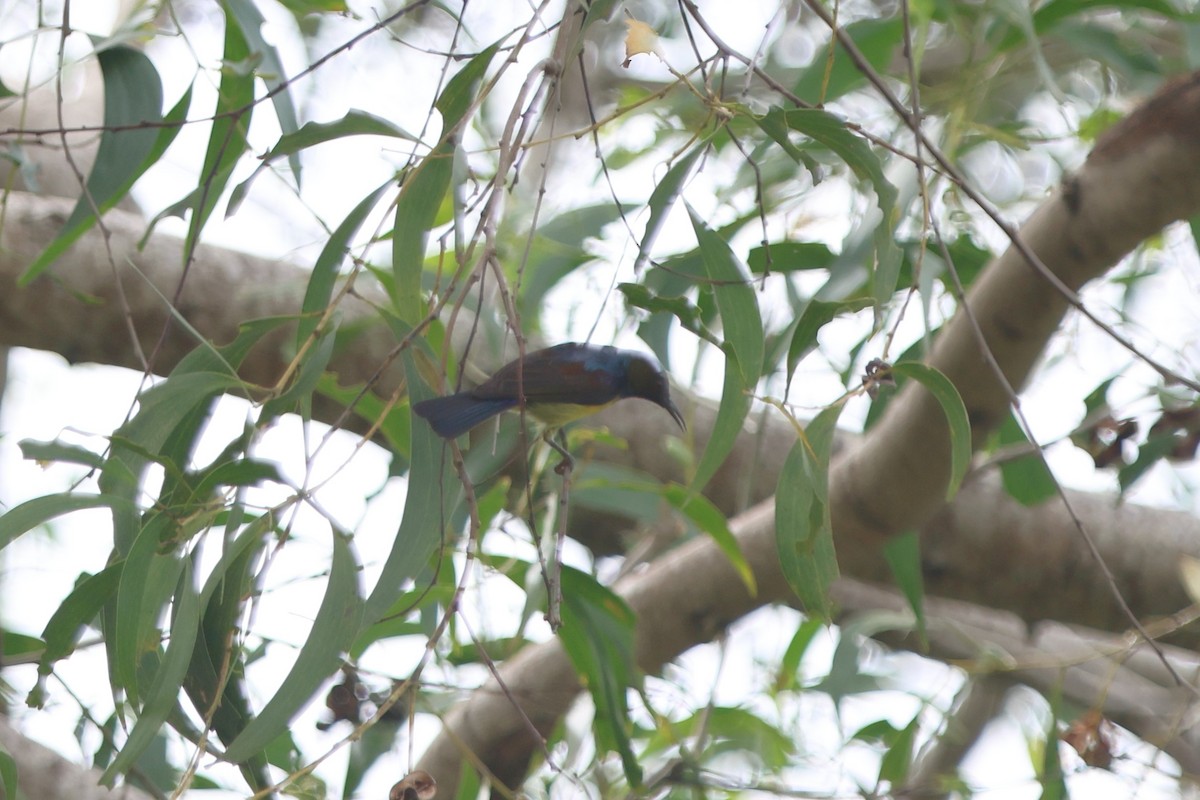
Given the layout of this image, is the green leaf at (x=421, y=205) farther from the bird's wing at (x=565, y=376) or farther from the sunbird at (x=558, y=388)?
the bird's wing at (x=565, y=376)

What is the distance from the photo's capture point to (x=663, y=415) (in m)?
2.36

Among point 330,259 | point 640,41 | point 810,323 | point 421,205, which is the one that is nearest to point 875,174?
point 810,323

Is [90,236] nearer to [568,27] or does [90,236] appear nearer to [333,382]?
[333,382]

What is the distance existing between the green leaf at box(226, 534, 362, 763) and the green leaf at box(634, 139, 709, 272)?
0.39 metres

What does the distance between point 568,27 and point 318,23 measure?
2582 mm

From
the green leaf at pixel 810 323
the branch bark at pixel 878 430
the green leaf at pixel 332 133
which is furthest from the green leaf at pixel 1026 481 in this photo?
the green leaf at pixel 332 133

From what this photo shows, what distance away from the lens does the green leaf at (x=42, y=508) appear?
1.03 meters

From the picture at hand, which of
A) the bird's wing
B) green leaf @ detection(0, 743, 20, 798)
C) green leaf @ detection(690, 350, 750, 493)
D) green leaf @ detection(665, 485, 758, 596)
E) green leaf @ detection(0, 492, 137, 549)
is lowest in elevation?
green leaf @ detection(0, 743, 20, 798)

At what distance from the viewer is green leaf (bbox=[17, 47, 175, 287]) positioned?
1360 mm

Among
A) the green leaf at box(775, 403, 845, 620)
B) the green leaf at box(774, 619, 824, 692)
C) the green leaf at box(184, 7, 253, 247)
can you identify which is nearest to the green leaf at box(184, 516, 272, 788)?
the green leaf at box(184, 7, 253, 247)

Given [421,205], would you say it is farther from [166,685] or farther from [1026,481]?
[1026,481]

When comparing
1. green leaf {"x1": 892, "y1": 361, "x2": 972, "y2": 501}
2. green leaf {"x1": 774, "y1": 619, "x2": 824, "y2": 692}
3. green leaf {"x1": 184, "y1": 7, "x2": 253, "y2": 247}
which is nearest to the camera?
green leaf {"x1": 892, "y1": 361, "x2": 972, "y2": 501}

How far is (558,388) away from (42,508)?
0.60m

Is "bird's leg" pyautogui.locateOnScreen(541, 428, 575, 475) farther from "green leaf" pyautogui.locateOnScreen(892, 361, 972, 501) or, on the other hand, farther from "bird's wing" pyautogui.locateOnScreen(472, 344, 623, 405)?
"green leaf" pyautogui.locateOnScreen(892, 361, 972, 501)
